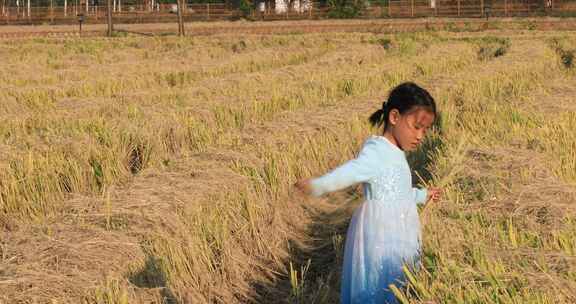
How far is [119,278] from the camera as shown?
11.5ft

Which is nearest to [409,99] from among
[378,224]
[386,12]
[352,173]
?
[352,173]

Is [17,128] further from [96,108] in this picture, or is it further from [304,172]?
[304,172]

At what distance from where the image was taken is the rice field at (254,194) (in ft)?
10.8

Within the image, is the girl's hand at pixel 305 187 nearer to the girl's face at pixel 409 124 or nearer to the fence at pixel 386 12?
the girl's face at pixel 409 124

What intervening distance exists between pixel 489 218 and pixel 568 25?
98.7 ft

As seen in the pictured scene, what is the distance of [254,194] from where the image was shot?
5.12 m

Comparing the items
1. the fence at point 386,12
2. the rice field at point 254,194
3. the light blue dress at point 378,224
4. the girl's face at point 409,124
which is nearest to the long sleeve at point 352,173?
the light blue dress at point 378,224

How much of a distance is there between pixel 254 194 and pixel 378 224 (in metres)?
1.66

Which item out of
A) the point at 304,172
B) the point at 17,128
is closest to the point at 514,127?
the point at 304,172

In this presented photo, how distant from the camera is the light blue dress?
3473mm

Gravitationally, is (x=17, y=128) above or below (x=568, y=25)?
below

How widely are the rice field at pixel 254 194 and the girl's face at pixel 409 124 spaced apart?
39 cm

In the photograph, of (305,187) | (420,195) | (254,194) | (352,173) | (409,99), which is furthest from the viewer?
(254,194)

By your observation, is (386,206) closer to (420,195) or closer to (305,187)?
(420,195)
